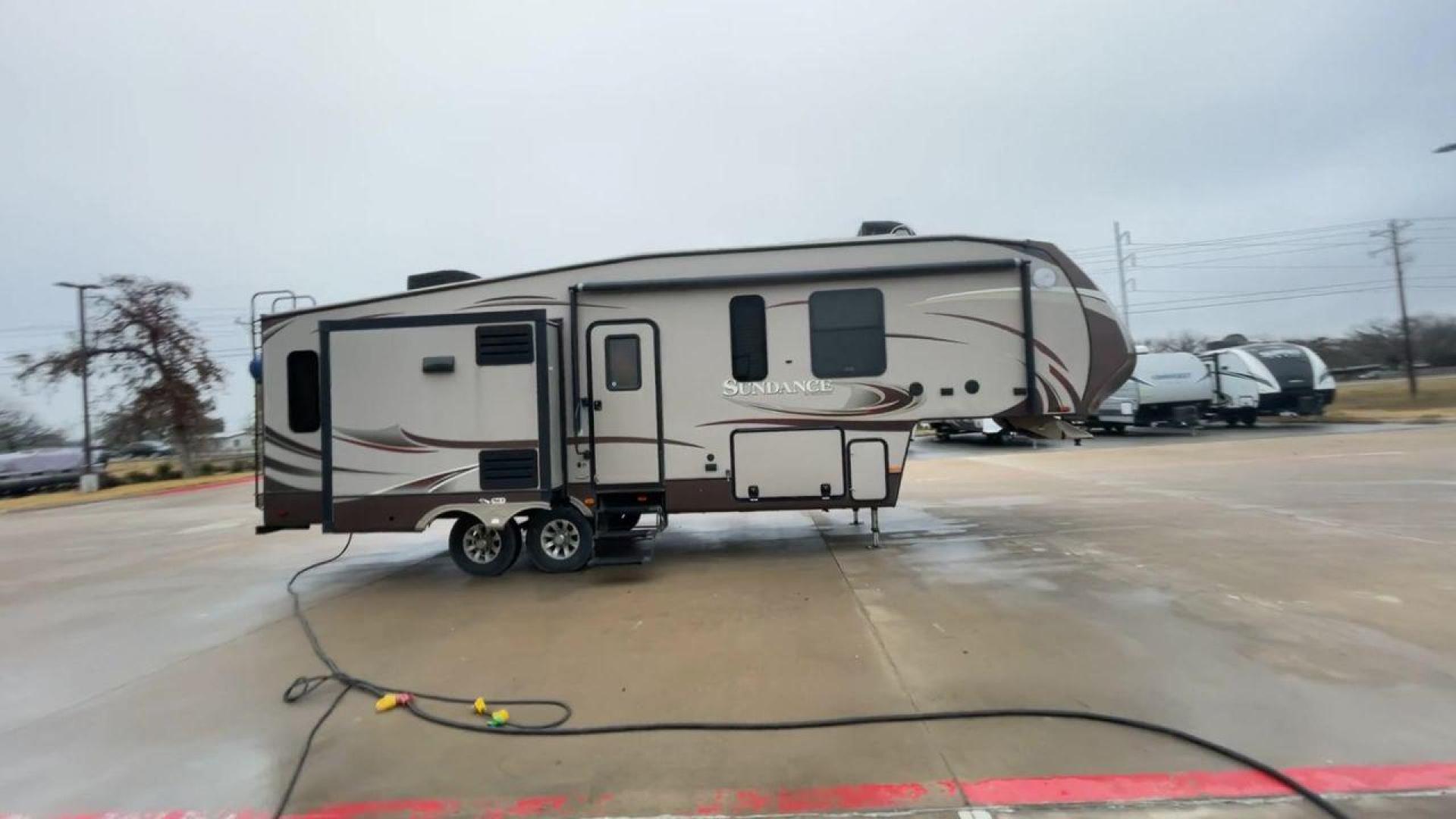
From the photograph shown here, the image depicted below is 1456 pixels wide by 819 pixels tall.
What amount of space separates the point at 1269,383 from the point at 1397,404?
15457 millimetres

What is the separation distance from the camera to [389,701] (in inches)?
168

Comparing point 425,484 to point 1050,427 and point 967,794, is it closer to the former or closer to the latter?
point 967,794

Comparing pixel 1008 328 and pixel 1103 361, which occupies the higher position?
pixel 1008 328

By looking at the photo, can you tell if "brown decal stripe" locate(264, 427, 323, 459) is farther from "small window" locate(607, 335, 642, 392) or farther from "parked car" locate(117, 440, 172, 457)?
"parked car" locate(117, 440, 172, 457)

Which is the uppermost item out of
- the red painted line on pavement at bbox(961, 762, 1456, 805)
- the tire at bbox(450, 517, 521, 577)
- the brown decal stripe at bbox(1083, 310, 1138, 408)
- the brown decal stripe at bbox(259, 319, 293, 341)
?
the brown decal stripe at bbox(259, 319, 293, 341)

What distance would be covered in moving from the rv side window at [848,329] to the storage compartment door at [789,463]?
27.0 inches

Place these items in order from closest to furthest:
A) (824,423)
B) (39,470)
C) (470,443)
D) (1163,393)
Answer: (470,443), (824,423), (1163,393), (39,470)

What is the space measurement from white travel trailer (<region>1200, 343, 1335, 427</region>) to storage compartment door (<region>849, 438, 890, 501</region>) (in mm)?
24608

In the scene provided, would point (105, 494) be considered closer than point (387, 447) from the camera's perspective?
No

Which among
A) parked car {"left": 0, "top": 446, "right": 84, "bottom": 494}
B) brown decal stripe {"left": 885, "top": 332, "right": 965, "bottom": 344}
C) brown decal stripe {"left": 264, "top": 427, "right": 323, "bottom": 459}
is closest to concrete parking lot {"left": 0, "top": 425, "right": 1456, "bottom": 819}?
brown decal stripe {"left": 264, "top": 427, "right": 323, "bottom": 459}

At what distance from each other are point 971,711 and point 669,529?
6.95 metres

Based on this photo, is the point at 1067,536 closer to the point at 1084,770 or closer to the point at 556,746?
the point at 1084,770

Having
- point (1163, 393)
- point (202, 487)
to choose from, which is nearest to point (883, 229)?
point (1163, 393)

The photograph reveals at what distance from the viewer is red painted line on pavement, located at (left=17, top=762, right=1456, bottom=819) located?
9.95ft
